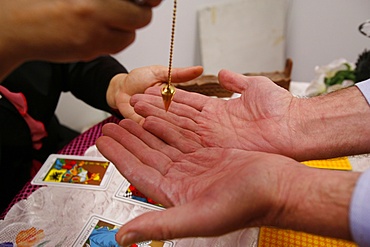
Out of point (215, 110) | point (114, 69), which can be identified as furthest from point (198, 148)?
point (114, 69)

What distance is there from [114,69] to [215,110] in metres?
0.48

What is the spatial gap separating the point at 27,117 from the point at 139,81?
1.28 ft

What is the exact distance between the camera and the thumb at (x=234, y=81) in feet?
3.12

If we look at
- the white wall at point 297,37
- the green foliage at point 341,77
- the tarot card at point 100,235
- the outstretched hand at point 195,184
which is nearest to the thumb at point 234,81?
the outstretched hand at point 195,184

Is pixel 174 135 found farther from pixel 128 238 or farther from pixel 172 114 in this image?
pixel 128 238

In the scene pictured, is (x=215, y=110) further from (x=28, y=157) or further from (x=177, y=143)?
(x=28, y=157)

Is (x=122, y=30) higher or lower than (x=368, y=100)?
higher

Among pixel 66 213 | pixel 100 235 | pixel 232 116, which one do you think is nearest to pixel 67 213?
pixel 66 213

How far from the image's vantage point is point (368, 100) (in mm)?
844

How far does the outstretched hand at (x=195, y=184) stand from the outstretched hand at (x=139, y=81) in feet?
0.76

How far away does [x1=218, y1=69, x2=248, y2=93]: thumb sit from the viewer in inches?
37.4

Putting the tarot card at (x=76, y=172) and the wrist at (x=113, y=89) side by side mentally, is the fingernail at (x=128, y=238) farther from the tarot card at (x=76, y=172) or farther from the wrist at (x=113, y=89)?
the wrist at (x=113, y=89)

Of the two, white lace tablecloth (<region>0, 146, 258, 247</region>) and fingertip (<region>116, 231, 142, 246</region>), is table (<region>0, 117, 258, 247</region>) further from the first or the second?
fingertip (<region>116, 231, 142, 246</region>)

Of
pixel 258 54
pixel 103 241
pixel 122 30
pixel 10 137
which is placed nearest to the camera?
pixel 122 30
